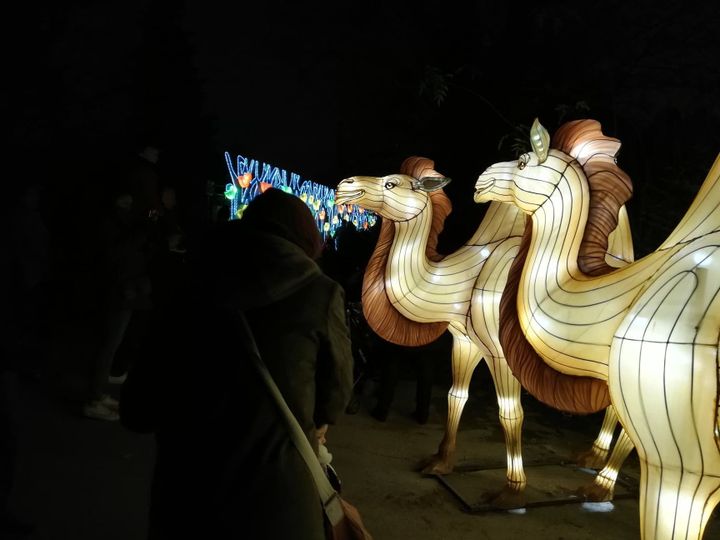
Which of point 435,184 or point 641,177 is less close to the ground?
point 641,177

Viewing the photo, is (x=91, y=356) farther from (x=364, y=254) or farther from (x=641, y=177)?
(x=641, y=177)

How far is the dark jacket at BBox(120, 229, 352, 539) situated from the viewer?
1298 millimetres

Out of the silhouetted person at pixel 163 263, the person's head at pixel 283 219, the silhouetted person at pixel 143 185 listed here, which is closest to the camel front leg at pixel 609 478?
the person's head at pixel 283 219

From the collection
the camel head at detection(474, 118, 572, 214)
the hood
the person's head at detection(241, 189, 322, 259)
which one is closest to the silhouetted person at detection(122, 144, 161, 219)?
the camel head at detection(474, 118, 572, 214)

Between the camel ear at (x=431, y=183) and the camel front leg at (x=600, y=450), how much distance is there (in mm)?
1912

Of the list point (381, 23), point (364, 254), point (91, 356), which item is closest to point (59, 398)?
point (91, 356)

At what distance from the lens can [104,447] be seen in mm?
3445

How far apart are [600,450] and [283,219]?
3329 mm

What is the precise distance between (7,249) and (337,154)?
7.36 m

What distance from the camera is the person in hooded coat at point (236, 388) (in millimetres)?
1299

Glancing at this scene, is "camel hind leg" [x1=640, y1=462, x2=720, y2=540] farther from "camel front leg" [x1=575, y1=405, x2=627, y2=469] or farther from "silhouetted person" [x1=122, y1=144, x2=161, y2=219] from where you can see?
"silhouetted person" [x1=122, y1=144, x2=161, y2=219]

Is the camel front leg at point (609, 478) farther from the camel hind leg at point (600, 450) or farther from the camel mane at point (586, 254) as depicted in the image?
the camel mane at point (586, 254)

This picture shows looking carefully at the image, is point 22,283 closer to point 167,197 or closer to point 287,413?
point 287,413

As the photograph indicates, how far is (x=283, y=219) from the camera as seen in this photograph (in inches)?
57.4
